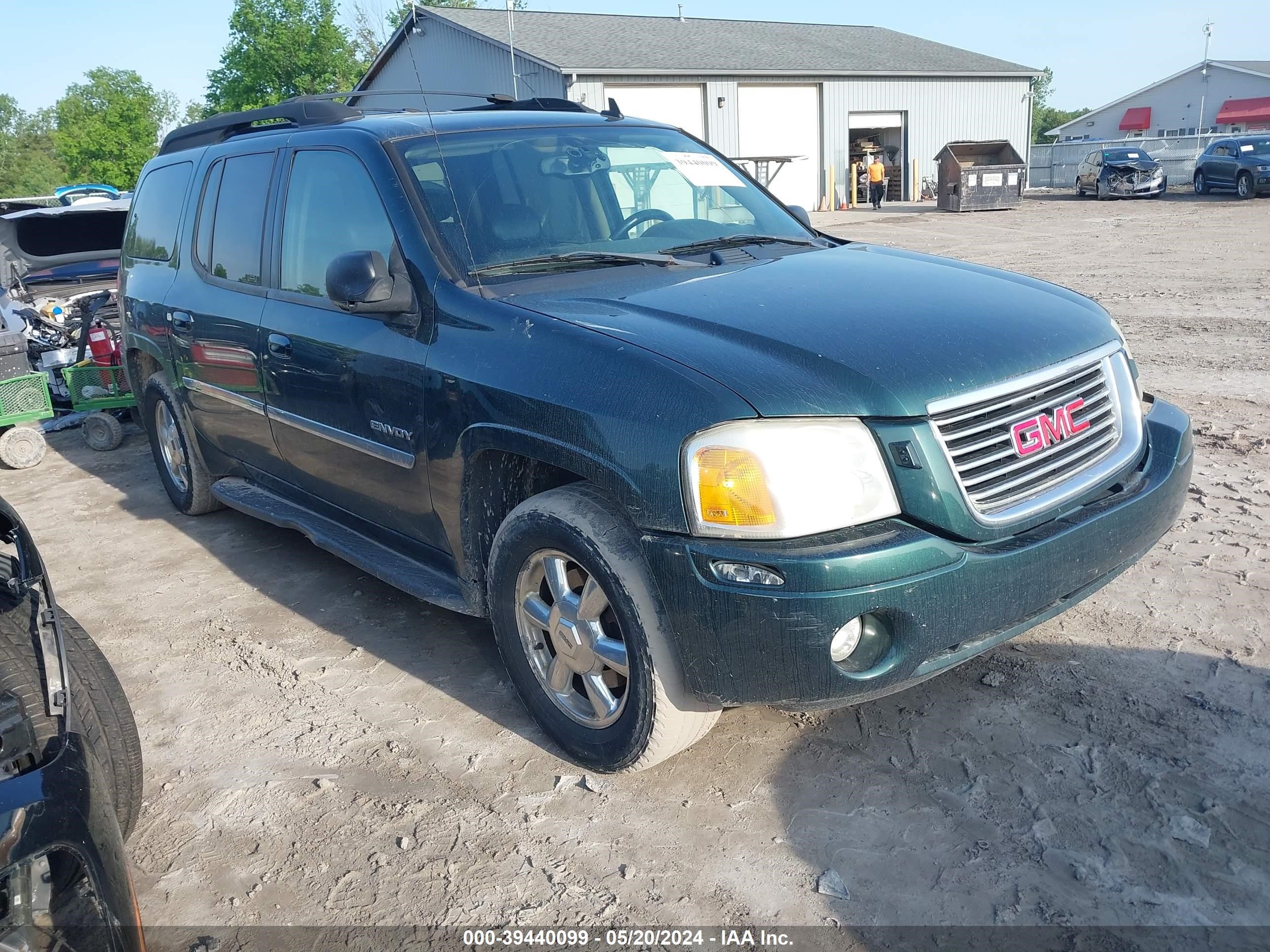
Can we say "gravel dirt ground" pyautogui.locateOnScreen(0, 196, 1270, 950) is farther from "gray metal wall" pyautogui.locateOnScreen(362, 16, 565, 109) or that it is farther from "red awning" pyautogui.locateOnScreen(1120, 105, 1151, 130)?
"red awning" pyautogui.locateOnScreen(1120, 105, 1151, 130)

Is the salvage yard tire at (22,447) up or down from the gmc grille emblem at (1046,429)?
down

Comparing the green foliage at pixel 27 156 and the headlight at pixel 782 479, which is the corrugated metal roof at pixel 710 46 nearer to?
the headlight at pixel 782 479

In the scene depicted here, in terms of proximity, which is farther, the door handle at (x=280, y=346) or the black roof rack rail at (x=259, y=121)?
the black roof rack rail at (x=259, y=121)

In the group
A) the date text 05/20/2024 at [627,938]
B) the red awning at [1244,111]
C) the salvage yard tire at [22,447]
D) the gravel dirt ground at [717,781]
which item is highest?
the red awning at [1244,111]

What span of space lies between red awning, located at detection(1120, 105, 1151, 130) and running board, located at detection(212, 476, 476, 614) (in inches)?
2767

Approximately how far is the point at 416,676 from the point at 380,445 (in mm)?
884

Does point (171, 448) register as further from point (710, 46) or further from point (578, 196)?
point (710, 46)

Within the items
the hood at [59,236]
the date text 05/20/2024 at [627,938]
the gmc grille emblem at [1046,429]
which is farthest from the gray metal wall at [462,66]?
the date text 05/20/2024 at [627,938]

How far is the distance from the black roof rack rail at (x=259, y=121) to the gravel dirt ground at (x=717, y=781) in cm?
204

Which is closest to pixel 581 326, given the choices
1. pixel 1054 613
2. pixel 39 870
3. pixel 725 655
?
pixel 725 655

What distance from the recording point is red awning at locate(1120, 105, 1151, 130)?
209 ft

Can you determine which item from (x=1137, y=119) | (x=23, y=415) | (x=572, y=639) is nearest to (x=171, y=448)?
(x=23, y=415)

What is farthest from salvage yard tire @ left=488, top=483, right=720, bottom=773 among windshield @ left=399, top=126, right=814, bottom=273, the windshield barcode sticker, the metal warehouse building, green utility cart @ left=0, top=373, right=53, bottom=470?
the metal warehouse building

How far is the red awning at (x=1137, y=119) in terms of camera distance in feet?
209
